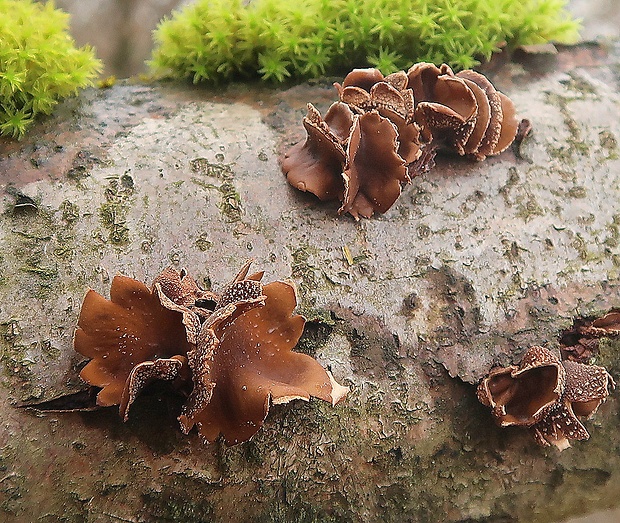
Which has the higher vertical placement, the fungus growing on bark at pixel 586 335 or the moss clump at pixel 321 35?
the moss clump at pixel 321 35

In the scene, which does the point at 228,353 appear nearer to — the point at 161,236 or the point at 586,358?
the point at 161,236

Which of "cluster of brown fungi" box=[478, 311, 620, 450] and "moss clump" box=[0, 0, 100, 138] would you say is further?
"moss clump" box=[0, 0, 100, 138]

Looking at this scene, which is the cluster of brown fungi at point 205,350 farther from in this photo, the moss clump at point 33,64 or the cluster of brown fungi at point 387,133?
the moss clump at point 33,64

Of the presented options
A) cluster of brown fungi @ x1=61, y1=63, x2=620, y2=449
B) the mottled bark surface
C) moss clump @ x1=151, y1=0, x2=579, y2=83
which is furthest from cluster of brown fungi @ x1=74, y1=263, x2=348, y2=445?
moss clump @ x1=151, y1=0, x2=579, y2=83

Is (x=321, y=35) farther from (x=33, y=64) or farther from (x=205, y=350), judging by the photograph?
(x=205, y=350)

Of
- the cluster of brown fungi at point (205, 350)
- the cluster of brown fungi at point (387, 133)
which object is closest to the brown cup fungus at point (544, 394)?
the cluster of brown fungi at point (205, 350)

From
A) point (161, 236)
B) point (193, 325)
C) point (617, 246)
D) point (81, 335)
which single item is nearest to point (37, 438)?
point (81, 335)

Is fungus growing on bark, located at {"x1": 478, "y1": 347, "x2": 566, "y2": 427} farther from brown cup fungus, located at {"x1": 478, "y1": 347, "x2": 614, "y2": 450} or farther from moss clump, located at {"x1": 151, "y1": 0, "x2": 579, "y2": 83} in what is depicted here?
moss clump, located at {"x1": 151, "y1": 0, "x2": 579, "y2": 83}

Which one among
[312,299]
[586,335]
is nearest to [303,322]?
[312,299]
